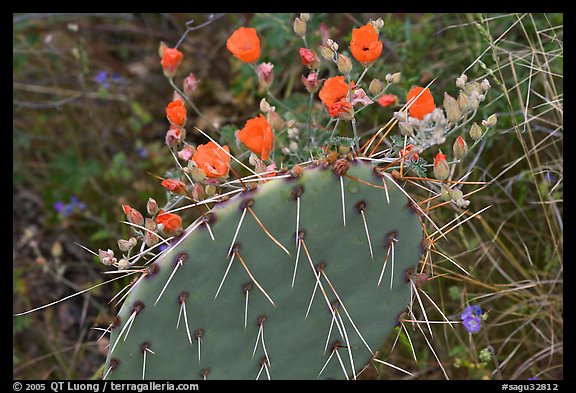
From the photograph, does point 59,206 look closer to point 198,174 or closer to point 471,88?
point 198,174

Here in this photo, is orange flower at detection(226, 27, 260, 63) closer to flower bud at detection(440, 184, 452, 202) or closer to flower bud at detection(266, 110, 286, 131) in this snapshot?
flower bud at detection(266, 110, 286, 131)

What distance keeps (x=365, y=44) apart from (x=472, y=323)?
2.24 feet

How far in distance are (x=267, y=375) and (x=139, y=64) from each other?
6.67 feet

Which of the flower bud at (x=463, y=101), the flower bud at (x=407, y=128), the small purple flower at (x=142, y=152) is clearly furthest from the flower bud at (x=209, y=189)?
the small purple flower at (x=142, y=152)

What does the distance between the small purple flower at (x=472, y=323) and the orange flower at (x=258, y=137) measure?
0.64 meters

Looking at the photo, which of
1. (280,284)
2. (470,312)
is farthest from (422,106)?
(470,312)

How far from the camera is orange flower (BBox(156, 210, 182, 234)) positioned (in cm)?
123

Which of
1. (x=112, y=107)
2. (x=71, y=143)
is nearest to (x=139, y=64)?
(x=112, y=107)

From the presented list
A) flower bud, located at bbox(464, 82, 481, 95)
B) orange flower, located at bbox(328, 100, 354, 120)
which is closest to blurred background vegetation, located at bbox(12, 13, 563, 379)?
flower bud, located at bbox(464, 82, 481, 95)

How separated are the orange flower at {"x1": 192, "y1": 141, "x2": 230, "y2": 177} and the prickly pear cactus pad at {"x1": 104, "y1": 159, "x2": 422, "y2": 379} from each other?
0.30ft

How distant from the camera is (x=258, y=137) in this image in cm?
130

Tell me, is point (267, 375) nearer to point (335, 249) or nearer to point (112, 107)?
point (335, 249)

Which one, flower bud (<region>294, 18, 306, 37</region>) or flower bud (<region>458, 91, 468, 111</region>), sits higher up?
flower bud (<region>294, 18, 306, 37</region>)

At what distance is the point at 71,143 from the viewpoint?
2766 millimetres
